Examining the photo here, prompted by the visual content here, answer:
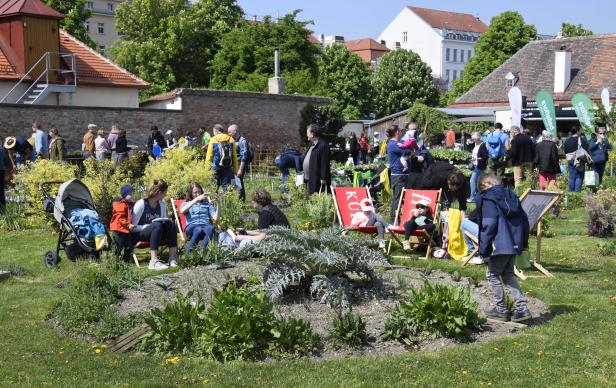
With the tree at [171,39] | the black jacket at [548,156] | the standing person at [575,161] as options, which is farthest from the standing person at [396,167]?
the tree at [171,39]

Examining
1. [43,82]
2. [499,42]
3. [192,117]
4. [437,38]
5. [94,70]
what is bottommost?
[192,117]

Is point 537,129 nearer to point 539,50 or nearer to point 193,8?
point 539,50

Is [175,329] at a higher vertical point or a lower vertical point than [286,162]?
lower

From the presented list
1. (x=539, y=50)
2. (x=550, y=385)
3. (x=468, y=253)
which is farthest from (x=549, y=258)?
(x=539, y=50)

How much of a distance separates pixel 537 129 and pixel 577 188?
20094 mm

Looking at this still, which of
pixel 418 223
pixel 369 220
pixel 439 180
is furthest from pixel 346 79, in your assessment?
pixel 418 223

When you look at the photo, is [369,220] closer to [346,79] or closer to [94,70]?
[94,70]

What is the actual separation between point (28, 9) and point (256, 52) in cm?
2186

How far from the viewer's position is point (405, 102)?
239ft

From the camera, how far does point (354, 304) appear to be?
8359mm

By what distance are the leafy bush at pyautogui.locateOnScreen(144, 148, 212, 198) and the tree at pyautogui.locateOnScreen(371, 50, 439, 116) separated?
2294 inches

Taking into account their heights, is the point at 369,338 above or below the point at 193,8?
below

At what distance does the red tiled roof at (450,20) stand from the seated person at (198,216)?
10233cm

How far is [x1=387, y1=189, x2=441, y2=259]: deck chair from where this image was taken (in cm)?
1162
